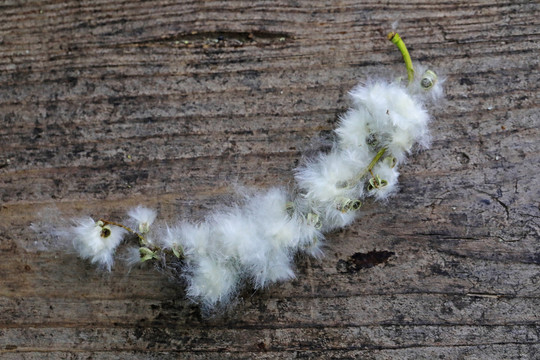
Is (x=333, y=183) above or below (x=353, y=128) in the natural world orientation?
below

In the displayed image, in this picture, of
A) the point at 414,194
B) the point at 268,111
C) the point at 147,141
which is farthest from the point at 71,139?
the point at 414,194

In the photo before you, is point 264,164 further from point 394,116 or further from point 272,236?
point 394,116

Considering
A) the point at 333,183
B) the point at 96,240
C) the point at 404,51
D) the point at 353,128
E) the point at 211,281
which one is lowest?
the point at 211,281

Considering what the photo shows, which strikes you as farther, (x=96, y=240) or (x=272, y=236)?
(x=272, y=236)

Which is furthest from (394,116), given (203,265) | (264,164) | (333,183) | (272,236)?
(203,265)

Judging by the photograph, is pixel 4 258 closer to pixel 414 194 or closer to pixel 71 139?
pixel 71 139

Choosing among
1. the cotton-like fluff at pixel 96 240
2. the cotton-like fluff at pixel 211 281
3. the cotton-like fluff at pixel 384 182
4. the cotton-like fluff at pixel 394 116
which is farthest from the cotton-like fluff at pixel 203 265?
the cotton-like fluff at pixel 394 116

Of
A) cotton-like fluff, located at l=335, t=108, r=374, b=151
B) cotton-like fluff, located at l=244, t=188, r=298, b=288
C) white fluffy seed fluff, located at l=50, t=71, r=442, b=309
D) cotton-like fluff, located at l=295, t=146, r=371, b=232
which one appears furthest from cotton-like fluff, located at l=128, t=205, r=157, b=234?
cotton-like fluff, located at l=335, t=108, r=374, b=151

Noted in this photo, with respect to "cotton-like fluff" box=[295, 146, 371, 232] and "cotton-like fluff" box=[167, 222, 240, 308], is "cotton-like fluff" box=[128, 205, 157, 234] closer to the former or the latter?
"cotton-like fluff" box=[167, 222, 240, 308]
